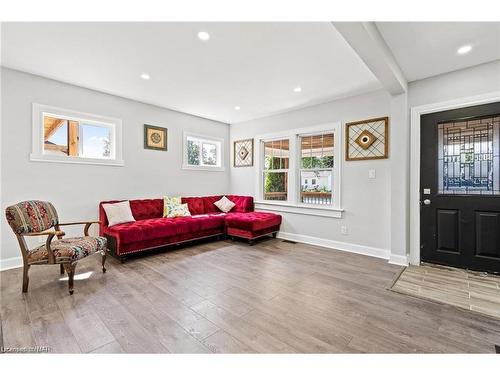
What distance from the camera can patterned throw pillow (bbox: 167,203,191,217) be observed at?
4313 millimetres

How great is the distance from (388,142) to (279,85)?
1810mm

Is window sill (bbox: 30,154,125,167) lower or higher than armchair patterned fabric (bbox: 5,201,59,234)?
higher

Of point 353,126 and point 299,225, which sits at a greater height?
point 353,126

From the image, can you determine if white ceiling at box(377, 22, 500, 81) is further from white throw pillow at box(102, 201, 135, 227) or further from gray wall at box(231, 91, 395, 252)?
white throw pillow at box(102, 201, 135, 227)

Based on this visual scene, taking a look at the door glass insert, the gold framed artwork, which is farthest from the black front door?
the gold framed artwork

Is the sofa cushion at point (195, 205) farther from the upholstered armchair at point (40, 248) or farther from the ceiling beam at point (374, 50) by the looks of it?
the ceiling beam at point (374, 50)

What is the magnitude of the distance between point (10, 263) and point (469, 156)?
5866 millimetres

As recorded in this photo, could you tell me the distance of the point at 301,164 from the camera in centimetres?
461

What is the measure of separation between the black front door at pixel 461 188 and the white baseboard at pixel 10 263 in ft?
17.5

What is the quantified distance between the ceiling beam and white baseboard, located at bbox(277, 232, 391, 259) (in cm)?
231

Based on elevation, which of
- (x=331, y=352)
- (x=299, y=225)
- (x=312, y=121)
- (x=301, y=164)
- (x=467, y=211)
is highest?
(x=312, y=121)
